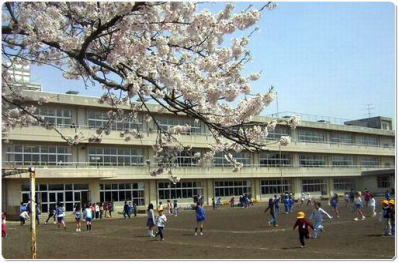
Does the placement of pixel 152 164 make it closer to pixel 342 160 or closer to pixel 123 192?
pixel 123 192

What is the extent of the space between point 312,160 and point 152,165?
32490mm

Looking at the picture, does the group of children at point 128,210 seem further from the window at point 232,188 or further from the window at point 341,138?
the window at point 341,138

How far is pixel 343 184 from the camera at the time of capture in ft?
226

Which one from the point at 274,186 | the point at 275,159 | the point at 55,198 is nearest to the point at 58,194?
the point at 55,198

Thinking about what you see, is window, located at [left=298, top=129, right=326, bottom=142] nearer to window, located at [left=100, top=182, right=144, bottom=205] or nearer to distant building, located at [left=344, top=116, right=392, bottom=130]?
distant building, located at [left=344, top=116, right=392, bottom=130]

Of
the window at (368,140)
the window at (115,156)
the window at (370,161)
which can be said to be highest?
the window at (368,140)

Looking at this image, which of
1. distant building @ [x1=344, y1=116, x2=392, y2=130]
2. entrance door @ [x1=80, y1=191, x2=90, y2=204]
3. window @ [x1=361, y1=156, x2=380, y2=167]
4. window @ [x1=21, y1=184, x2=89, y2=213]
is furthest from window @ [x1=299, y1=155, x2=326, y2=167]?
window @ [x1=21, y1=184, x2=89, y2=213]

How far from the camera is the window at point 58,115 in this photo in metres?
40.0

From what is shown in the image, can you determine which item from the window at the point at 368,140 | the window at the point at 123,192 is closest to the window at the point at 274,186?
the window at the point at 123,192

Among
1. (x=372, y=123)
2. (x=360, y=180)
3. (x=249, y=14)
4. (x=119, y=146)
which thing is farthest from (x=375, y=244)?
(x=372, y=123)

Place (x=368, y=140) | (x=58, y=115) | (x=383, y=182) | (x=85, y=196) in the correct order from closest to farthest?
1. (x=58, y=115)
2. (x=85, y=196)
3. (x=383, y=182)
4. (x=368, y=140)

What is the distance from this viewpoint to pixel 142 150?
46.7 metres

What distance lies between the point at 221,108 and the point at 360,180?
64801 mm

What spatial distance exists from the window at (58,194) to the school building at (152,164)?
8cm
